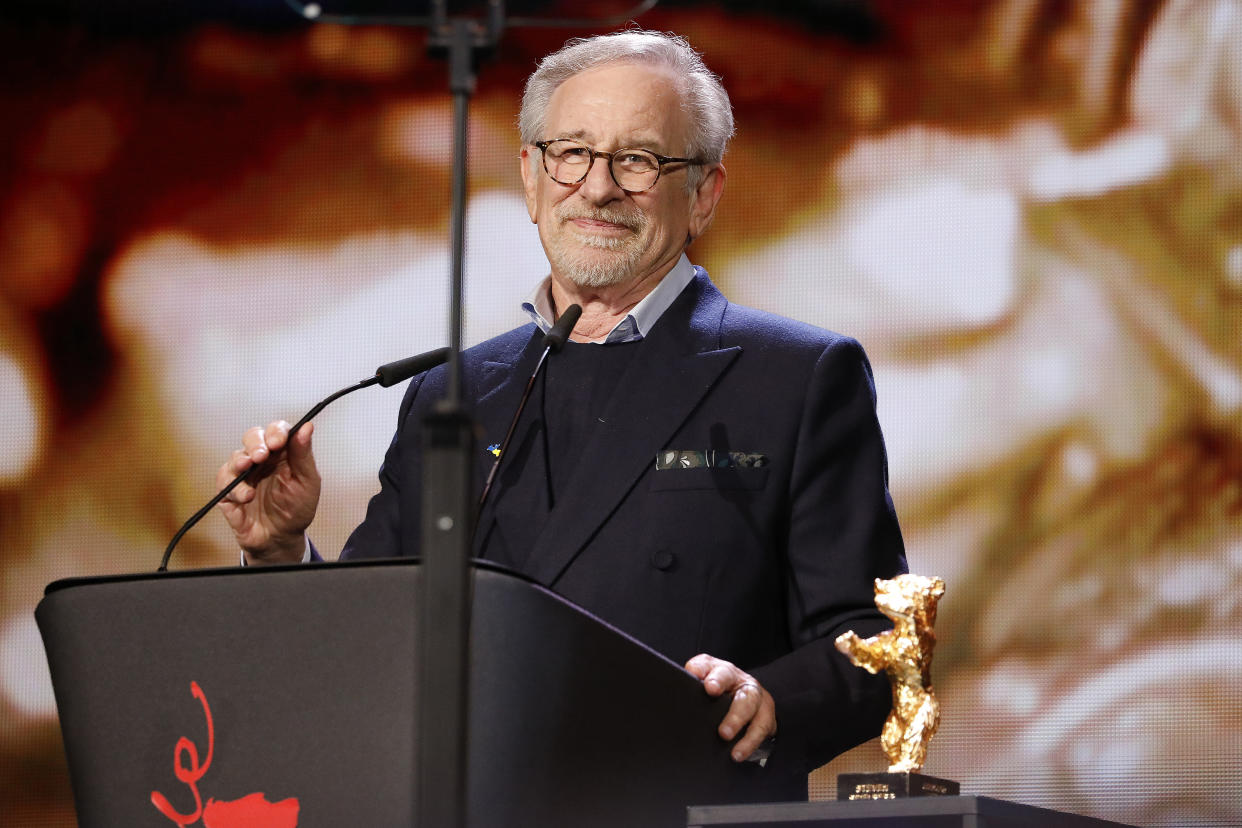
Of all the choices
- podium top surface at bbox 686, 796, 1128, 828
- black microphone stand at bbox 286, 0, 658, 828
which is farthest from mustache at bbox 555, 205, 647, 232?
black microphone stand at bbox 286, 0, 658, 828

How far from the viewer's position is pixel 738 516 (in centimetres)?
176

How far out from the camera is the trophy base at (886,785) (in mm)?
1222

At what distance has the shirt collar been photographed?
2.01 meters

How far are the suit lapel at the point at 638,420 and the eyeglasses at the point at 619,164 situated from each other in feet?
0.55

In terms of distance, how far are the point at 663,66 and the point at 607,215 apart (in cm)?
22

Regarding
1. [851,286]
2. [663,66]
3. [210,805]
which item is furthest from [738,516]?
[851,286]

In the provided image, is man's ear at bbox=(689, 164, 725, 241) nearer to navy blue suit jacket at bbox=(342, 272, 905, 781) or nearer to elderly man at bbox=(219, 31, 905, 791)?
elderly man at bbox=(219, 31, 905, 791)

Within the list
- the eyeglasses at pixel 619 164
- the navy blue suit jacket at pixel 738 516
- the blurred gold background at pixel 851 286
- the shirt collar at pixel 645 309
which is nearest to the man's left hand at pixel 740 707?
the navy blue suit jacket at pixel 738 516

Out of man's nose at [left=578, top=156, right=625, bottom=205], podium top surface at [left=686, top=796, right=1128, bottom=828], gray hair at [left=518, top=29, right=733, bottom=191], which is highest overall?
gray hair at [left=518, top=29, right=733, bottom=191]

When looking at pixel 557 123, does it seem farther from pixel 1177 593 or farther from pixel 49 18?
pixel 49 18

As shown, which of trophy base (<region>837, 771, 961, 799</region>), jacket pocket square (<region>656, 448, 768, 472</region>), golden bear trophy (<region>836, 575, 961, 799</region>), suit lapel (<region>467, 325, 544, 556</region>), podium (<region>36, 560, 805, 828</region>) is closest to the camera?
podium (<region>36, 560, 805, 828</region>)

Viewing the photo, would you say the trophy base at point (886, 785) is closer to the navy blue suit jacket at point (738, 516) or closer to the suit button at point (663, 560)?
the navy blue suit jacket at point (738, 516)

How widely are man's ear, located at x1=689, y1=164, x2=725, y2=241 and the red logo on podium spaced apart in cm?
114

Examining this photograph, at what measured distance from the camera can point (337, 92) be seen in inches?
138
